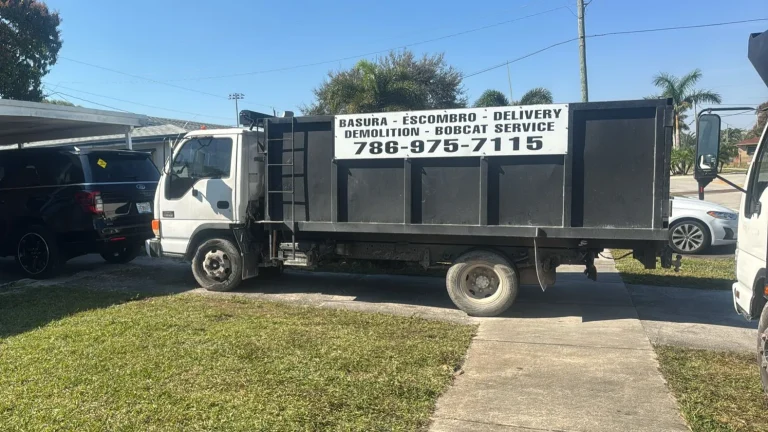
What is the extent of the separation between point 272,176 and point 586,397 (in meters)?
4.63

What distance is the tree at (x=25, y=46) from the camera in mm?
20453

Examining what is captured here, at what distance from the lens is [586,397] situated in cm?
424

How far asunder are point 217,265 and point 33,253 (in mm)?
3513

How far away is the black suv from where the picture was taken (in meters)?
8.81

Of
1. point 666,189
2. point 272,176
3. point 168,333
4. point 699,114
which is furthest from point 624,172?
point 168,333

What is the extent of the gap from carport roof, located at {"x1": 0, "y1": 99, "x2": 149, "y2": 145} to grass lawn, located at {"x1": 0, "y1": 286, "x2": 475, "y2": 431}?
12.3 feet

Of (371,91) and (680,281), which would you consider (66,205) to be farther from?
(371,91)

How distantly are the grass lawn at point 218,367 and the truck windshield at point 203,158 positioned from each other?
6.04 feet

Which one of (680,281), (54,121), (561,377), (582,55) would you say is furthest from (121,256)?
(582,55)

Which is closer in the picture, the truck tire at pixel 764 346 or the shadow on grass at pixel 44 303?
the truck tire at pixel 764 346

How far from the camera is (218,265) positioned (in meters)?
8.00

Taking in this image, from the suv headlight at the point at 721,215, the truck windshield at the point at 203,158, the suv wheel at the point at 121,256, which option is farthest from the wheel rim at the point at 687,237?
the suv wheel at the point at 121,256

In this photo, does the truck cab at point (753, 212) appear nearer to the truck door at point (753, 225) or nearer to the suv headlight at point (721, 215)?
the truck door at point (753, 225)

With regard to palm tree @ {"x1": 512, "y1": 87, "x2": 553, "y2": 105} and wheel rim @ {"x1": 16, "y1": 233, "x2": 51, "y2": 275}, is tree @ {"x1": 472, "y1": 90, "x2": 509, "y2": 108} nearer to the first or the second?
palm tree @ {"x1": 512, "y1": 87, "x2": 553, "y2": 105}
